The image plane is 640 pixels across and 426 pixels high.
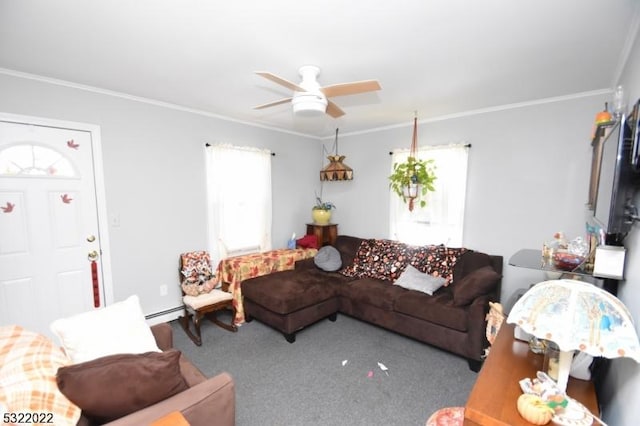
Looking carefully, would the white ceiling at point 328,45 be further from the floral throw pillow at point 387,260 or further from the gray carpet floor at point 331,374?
the gray carpet floor at point 331,374

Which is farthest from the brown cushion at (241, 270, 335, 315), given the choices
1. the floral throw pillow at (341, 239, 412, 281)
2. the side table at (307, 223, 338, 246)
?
the side table at (307, 223, 338, 246)

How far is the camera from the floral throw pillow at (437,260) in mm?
3283

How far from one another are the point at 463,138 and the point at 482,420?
3168 mm

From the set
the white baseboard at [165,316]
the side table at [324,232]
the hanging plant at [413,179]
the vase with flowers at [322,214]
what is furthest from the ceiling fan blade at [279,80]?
the white baseboard at [165,316]

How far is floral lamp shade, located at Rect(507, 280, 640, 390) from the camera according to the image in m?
0.94

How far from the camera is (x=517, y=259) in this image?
188cm

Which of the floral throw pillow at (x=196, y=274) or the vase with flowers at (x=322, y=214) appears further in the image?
the vase with flowers at (x=322, y=214)

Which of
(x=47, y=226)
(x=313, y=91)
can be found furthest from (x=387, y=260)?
(x=47, y=226)

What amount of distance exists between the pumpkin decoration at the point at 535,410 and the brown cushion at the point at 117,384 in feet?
4.66

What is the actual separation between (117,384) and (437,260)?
3164 millimetres

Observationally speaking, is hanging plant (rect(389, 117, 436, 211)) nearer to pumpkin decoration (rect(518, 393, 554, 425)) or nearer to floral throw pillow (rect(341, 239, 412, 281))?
floral throw pillow (rect(341, 239, 412, 281))

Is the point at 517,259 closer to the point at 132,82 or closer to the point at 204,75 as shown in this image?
the point at 204,75

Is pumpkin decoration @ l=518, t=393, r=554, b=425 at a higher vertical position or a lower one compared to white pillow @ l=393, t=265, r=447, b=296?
higher

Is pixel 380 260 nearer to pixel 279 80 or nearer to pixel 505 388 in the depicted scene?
pixel 505 388
